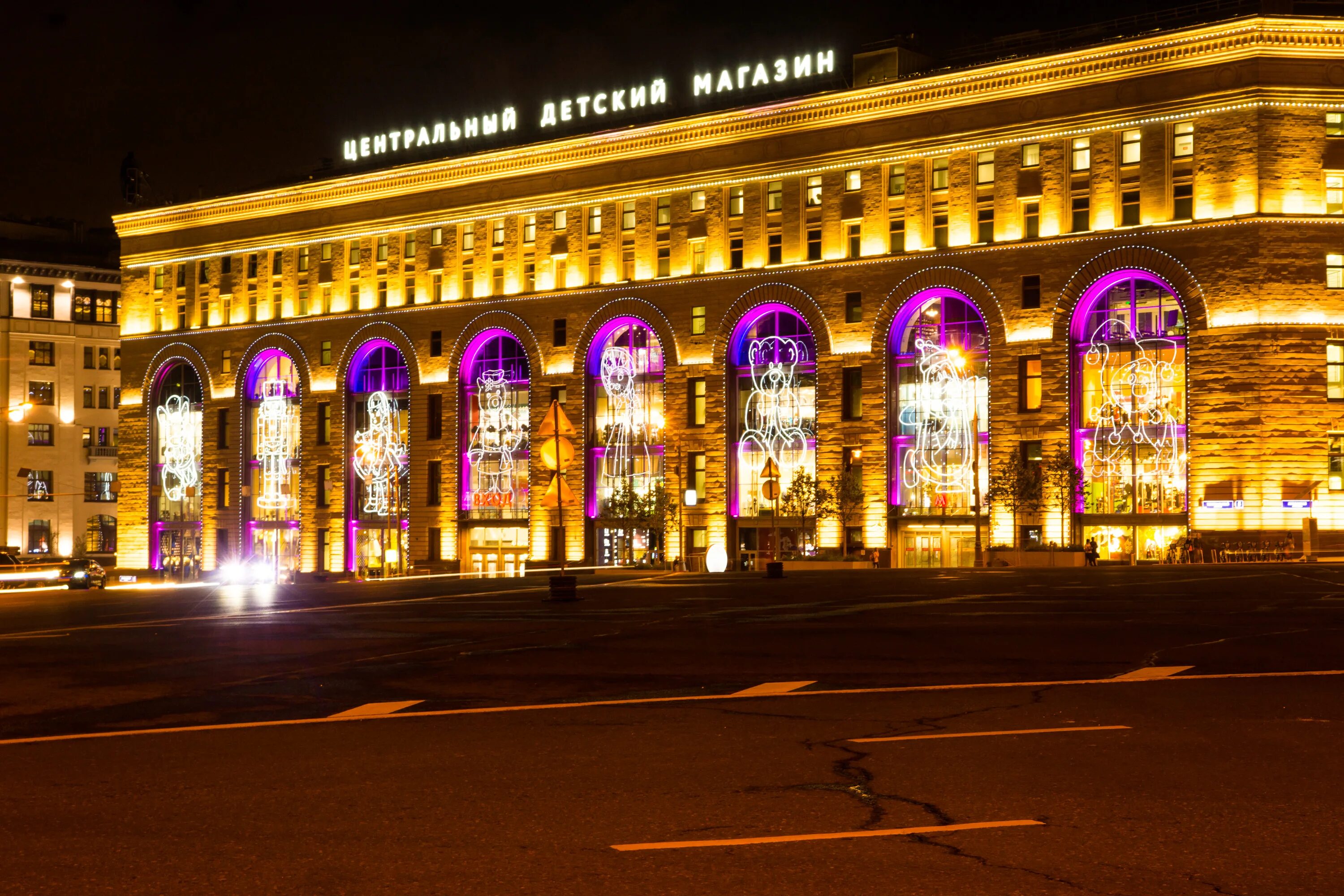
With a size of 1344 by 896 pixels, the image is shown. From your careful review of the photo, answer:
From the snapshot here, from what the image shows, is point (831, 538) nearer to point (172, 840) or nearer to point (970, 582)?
point (970, 582)

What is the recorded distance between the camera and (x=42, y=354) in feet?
355

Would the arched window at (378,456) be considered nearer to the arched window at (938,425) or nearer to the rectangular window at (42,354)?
the rectangular window at (42,354)

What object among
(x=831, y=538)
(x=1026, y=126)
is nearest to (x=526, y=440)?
(x=831, y=538)

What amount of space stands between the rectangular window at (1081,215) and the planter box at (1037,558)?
1539 cm

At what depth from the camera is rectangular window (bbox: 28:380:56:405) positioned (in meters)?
107

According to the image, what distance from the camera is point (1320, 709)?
14.0 meters

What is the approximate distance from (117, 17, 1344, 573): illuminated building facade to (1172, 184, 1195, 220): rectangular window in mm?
146

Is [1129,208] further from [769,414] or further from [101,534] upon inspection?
[101,534]

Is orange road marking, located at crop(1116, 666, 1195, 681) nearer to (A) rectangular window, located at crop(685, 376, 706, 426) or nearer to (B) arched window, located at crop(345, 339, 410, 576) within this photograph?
(A) rectangular window, located at crop(685, 376, 706, 426)

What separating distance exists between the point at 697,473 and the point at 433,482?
18019 mm

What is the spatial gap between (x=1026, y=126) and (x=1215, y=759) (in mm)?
63274

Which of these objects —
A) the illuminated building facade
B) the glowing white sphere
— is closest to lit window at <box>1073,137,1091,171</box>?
the illuminated building facade

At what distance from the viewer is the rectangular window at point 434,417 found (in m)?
88.4

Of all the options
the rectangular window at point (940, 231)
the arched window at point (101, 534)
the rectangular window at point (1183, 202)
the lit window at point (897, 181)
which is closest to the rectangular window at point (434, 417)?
the lit window at point (897, 181)
